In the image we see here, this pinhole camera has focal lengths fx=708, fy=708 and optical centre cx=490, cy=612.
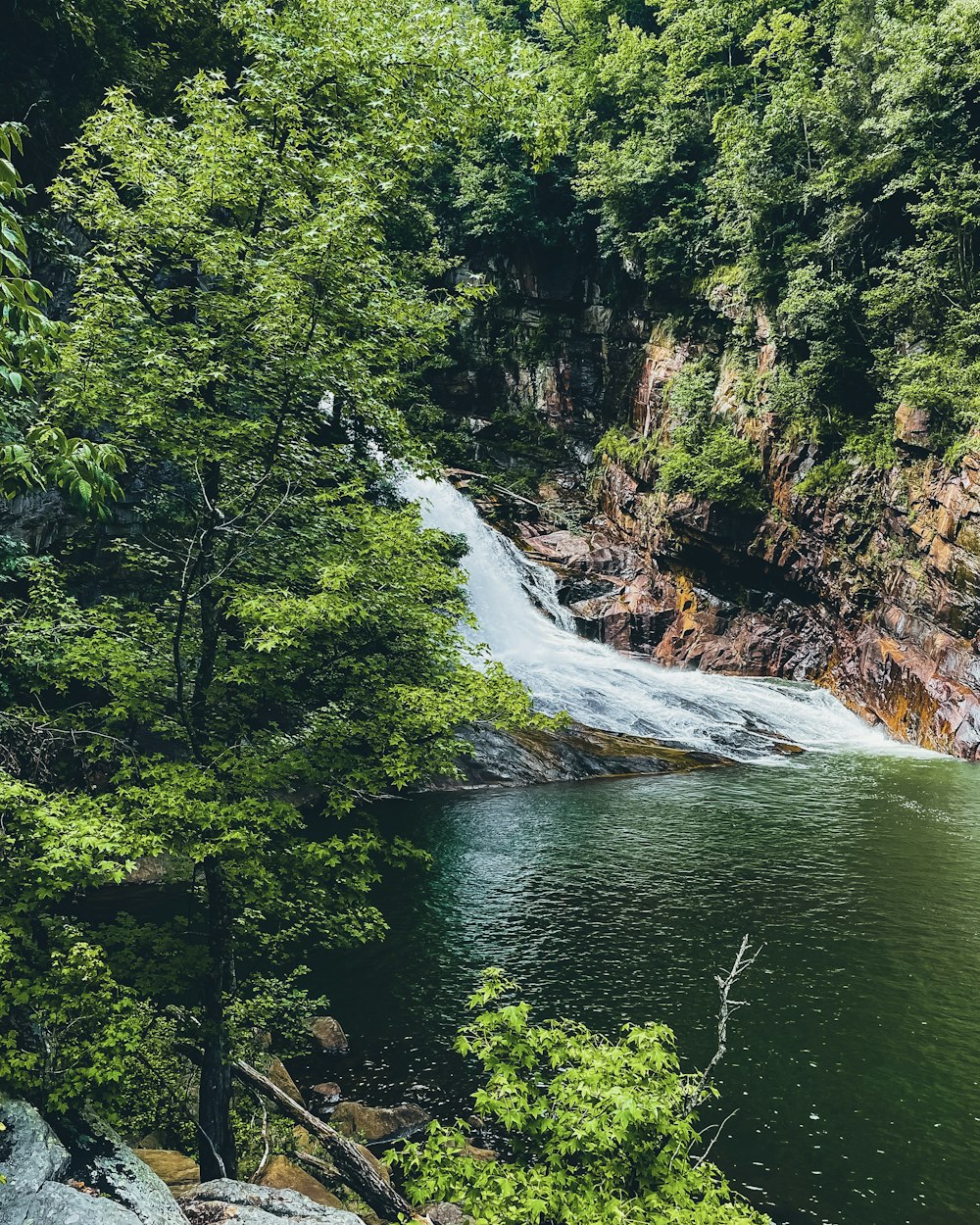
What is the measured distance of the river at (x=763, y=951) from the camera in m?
7.42

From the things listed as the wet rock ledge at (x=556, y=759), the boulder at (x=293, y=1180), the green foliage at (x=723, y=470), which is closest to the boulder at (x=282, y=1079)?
the boulder at (x=293, y=1180)

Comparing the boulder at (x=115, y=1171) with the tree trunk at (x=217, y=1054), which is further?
the tree trunk at (x=217, y=1054)

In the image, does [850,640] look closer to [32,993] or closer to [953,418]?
[953,418]

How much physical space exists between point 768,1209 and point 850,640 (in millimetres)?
26351

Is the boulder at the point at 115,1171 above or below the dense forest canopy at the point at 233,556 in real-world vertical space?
below

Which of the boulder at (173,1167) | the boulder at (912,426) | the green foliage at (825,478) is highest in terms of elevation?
the boulder at (912,426)

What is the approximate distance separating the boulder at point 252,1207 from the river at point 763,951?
10.4 feet

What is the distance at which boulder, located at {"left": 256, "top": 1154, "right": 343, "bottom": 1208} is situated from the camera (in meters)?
6.56

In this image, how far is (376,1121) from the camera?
7859mm

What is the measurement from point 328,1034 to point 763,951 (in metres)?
6.91

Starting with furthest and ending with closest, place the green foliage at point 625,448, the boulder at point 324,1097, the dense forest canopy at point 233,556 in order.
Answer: the green foliage at point 625,448 → the boulder at point 324,1097 → the dense forest canopy at point 233,556

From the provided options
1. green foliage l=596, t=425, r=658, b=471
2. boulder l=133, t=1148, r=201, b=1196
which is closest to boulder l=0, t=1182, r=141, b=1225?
boulder l=133, t=1148, r=201, b=1196

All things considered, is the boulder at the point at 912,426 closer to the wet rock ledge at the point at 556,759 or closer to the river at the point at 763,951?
the river at the point at 763,951

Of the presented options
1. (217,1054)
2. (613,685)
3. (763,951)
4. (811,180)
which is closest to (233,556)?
(217,1054)
